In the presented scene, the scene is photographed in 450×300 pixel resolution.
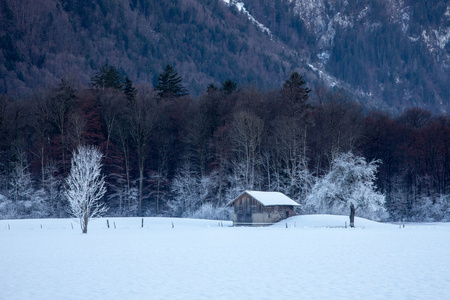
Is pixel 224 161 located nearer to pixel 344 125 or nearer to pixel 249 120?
pixel 249 120

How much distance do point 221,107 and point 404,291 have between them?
192ft

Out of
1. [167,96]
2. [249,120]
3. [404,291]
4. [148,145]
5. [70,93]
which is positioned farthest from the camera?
[167,96]

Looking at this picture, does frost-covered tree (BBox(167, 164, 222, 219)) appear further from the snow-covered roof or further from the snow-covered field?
the snow-covered field

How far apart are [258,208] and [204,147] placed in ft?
63.3

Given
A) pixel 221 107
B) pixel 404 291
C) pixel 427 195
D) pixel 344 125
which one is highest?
pixel 221 107

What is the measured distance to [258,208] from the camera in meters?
55.0

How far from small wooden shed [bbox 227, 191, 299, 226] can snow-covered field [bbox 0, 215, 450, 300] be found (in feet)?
66.8

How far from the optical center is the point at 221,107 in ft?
238

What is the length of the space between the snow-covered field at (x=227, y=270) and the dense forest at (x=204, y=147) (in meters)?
31.8

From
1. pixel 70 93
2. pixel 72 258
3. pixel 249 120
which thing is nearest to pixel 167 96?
pixel 70 93

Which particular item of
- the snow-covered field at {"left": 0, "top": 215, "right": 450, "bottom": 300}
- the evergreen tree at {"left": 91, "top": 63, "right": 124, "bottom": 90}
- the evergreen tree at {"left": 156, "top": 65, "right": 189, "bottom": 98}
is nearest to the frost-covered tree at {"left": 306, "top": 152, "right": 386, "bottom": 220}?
the snow-covered field at {"left": 0, "top": 215, "right": 450, "bottom": 300}

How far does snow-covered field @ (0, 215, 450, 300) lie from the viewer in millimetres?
15984

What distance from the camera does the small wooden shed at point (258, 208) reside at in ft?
180

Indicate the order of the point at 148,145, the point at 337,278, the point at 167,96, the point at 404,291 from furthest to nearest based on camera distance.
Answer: the point at 167,96 → the point at 148,145 → the point at 337,278 → the point at 404,291
